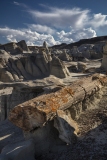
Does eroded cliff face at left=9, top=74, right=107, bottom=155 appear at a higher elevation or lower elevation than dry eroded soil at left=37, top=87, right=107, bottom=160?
higher

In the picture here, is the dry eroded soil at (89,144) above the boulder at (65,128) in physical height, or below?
below

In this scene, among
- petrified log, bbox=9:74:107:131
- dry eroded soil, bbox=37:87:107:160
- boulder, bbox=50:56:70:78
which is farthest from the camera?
boulder, bbox=50:56:70:78

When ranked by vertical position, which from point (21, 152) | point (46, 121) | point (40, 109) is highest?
point (40, 109)

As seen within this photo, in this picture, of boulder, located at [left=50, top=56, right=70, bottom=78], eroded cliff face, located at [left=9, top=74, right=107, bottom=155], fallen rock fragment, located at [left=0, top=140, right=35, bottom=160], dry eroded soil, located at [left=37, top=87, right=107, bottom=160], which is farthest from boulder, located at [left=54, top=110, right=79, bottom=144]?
boulder, located at [left=50, top=56, right=70, bottom=78]

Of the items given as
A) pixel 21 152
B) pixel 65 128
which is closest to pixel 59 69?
pixel 65 128

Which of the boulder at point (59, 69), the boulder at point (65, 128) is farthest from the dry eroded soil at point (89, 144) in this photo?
the boulder at point (59, 69)

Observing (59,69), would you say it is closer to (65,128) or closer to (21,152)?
(65,128)

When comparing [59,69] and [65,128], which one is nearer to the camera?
[65,128]

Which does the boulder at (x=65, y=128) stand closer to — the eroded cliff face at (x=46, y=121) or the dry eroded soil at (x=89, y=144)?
the eroded cliff face at (x=46, y=121)

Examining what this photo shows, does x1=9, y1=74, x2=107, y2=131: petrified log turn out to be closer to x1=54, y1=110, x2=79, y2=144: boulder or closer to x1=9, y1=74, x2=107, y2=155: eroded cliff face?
x1=9, y1=74, x2=107, y2=155: eroded cliff face

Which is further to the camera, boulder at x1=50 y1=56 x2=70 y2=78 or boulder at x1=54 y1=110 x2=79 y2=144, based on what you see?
boulder at x1=50 y1=56 x2=70 y2=78

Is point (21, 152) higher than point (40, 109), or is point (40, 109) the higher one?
point (40, 109)

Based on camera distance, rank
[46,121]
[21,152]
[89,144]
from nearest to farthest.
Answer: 1. [21,152]
2. [89,144]
3. [46,121]

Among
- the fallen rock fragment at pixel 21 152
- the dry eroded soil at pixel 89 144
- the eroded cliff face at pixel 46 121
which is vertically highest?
the eroded cliff face at pixel 46 121
